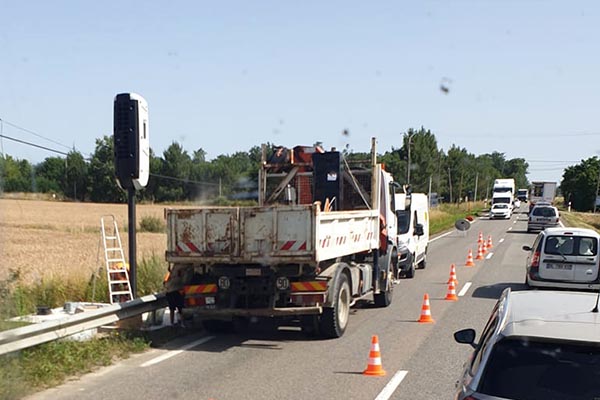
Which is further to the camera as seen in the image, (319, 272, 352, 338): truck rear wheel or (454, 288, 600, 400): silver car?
(319, 272, 352, 338): truck rear wheel

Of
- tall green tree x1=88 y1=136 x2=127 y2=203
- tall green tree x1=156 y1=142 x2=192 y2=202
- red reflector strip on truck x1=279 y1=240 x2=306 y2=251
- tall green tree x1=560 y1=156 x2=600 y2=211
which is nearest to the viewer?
red reflector strip on truck x1=279 y1=240 x2=306 y2=251

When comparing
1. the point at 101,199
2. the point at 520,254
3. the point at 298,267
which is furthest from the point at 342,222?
the point at 101,199

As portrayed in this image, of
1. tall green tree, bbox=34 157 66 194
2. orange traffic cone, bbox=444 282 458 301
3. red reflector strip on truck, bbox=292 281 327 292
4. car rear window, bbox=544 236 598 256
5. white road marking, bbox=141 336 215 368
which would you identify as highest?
tall green tree, bbox=34 157 66 194

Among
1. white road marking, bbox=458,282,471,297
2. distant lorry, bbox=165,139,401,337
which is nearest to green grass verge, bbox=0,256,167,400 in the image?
distant lorry, bbox=165,139,401,337

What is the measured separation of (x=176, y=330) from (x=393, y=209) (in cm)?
608

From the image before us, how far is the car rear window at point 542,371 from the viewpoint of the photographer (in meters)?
3.88

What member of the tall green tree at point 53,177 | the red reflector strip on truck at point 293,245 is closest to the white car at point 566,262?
the red reflector strip on truck at point 293,245

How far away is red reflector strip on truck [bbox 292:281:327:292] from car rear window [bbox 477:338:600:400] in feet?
19.7

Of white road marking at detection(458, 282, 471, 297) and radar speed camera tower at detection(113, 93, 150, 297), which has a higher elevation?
radar speed camera tower at detection(113, 93, 150, 297)

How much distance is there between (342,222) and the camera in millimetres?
10945

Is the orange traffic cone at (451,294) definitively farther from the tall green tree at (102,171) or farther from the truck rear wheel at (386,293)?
the tall green tree at (102,171)

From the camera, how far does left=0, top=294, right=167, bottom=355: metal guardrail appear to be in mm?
7471

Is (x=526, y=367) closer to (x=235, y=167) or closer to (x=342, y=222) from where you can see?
(x=342, y=222)

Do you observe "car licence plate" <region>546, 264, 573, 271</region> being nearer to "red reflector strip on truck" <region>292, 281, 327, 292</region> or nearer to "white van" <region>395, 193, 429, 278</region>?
"white van" <region>395, 193, 429, 278</region>
